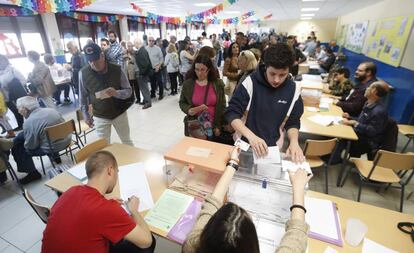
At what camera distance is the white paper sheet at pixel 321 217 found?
4.05ft

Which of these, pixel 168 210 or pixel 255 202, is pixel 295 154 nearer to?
pixel 255 202

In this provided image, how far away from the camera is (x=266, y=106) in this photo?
1424mm

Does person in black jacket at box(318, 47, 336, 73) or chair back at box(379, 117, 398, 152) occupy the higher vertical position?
person in black jacket at box(318, 47, 336, 73)

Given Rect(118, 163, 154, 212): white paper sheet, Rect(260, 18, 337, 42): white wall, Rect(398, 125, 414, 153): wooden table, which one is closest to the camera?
Rect(118, 163, 154, 212): white paper sheet

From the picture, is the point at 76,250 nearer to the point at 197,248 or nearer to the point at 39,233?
the point at 197,248

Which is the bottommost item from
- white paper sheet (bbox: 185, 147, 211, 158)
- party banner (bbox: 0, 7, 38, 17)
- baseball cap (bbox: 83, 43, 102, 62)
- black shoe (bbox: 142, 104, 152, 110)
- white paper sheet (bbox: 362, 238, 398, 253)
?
black shoe (bbox: 142, 104, 152, 110)

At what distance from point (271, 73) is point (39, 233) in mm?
2635

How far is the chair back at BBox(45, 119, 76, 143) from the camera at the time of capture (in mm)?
2654

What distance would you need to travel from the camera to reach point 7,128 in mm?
3744

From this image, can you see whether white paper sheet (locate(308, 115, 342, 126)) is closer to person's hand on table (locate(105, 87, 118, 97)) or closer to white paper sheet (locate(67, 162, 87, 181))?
person's hand on table (locate(105, 87, 118, 97))

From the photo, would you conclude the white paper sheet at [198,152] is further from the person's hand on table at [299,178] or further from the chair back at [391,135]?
the chair back at [391,135]

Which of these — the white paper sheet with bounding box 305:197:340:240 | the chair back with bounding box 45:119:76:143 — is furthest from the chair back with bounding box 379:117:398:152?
the chair back with bounding box 45:119:76:143

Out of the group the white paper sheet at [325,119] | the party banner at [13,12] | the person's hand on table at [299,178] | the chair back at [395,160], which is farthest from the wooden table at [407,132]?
the party banner at [13,12]

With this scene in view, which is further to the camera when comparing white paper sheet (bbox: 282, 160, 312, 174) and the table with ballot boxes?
the table with ballot boxes
